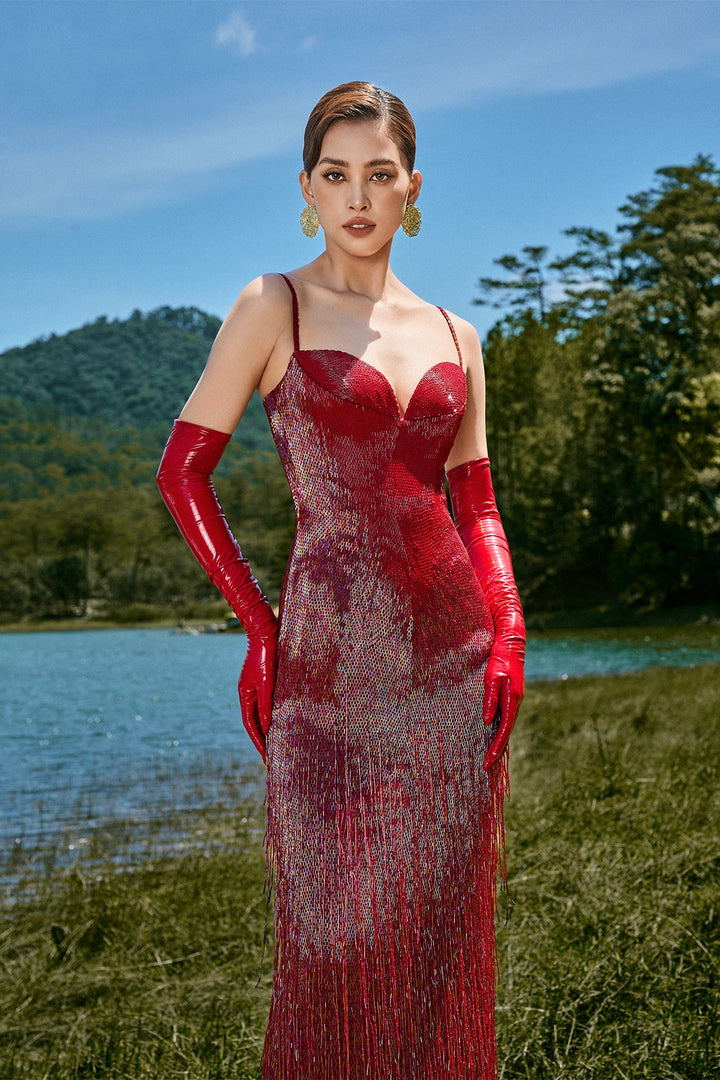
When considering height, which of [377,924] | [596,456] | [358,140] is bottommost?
[377,924]

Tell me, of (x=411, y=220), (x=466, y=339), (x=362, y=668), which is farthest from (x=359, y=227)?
(x=362, y=668)

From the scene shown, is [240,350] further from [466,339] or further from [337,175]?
[466,339]

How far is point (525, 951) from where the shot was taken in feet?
13.1

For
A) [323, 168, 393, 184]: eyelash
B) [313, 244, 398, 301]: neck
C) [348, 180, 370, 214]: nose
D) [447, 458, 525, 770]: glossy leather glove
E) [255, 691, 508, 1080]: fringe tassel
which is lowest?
[255, 691, 508, 1080]: fringe tassel

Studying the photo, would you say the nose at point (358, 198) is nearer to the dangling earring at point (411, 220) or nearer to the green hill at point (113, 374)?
the dangling earring at point (411, 220)

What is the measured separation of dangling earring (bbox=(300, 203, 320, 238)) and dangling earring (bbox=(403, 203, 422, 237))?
0.67 ft

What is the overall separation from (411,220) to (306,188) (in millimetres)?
251

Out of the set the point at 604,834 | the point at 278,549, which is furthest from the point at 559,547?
the point at 604,834

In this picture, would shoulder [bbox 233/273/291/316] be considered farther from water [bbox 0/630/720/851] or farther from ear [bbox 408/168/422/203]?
water [bbox 0/630/720/851]

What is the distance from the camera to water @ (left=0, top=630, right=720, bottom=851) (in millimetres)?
12641

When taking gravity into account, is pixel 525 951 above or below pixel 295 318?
below

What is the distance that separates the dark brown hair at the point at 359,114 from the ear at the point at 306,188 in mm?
36

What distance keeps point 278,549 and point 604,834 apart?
55.1 meters

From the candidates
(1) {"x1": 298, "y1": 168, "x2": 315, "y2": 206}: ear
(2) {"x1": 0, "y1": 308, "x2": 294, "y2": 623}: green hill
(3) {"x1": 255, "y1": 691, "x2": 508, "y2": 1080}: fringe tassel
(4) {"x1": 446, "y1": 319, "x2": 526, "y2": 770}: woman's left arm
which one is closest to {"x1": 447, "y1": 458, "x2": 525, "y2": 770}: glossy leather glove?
(4) {"x1": 446, "y1": 319, "x2": 526, "y2": 770}: woman's left arm
